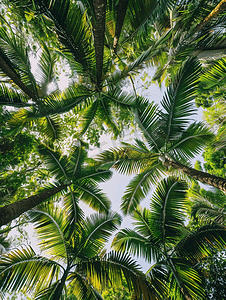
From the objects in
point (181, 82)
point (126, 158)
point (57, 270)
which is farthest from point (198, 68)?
point (57, 270)

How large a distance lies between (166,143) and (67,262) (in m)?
4.78

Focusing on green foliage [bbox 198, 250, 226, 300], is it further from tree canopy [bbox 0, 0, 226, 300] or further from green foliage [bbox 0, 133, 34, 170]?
green foliage [bbox 0, 133, 34, 170]

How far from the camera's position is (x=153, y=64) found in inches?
324

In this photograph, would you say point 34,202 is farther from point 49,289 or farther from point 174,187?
point 174,187

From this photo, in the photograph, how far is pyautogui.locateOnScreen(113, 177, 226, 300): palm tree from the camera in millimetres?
4398

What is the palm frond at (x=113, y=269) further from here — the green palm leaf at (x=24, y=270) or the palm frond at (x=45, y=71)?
the palm frond at (x=45, y=71)

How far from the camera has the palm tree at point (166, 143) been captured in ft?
12.8

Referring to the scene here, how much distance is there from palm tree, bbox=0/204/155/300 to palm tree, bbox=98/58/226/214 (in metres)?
1.42

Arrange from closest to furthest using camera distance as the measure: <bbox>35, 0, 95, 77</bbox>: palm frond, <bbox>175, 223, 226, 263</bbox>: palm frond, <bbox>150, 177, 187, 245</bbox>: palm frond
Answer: <bbox>35, 0, 95, 77</bbox>: palm frond < <bbox>175, 223, 226, 263</bbox>: palm frond < <bbox>150, 177, 187, 245</bbox>: palm frond

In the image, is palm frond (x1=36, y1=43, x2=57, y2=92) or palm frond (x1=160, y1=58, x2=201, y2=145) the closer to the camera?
palm frond (x1=160, y1=58, x2=201, y2=145)

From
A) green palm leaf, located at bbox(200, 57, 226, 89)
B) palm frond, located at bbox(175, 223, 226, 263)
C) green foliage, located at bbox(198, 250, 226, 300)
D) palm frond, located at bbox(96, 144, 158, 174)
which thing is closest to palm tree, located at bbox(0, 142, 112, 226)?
palm frond, located at bbox(96, 144, 158, 174)

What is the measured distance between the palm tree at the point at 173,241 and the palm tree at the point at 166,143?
2.31 ft

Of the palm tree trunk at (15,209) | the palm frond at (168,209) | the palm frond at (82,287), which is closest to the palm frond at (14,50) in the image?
the palm tree trunk at (15,209)

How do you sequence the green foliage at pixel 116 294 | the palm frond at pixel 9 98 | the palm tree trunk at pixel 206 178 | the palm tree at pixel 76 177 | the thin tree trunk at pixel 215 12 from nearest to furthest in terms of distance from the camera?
the palm tree trunk at pixel 206 178
the thin tree trunk at pixel 215 12
the palm frond at pixel 9 98
the palm tree at pixel 76 177
the green foliage at pixel 116 294
